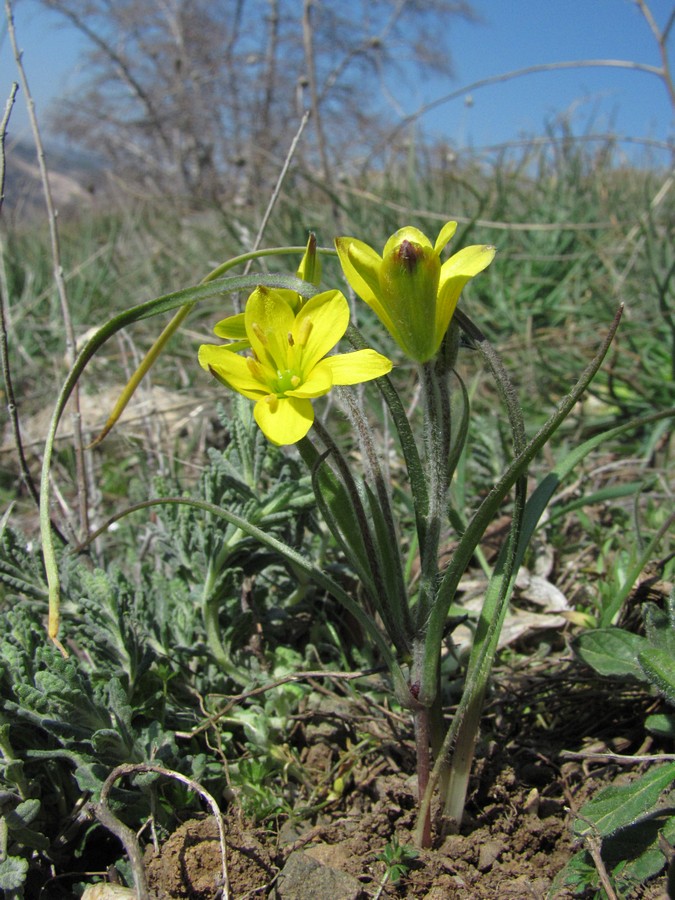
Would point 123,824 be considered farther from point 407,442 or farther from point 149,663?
point 407,442

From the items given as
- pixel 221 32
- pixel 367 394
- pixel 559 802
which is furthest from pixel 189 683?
pixel 221 32

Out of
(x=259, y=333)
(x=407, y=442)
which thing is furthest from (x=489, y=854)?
(x=259, y=333)

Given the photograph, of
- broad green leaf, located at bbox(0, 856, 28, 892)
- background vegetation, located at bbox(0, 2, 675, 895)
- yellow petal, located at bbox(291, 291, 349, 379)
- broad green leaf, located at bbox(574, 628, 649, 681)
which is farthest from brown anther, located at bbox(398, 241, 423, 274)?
broad green leaf, located at bbox(0, 856, 28, 892)

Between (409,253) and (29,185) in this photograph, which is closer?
(409,253)

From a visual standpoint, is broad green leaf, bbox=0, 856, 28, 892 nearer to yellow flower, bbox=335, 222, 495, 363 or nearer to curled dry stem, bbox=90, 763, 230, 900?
curled dry stem, bbox=90, 763, 230, 900

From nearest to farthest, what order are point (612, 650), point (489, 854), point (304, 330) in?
point (304, 330), point (489, 854), point (612, 650)

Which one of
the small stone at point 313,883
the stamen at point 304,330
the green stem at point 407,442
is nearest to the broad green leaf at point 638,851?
the small stone at point 313,883

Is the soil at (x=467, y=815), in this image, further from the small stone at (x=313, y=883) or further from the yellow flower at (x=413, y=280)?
the yellow flower at (x=413, y=280)
